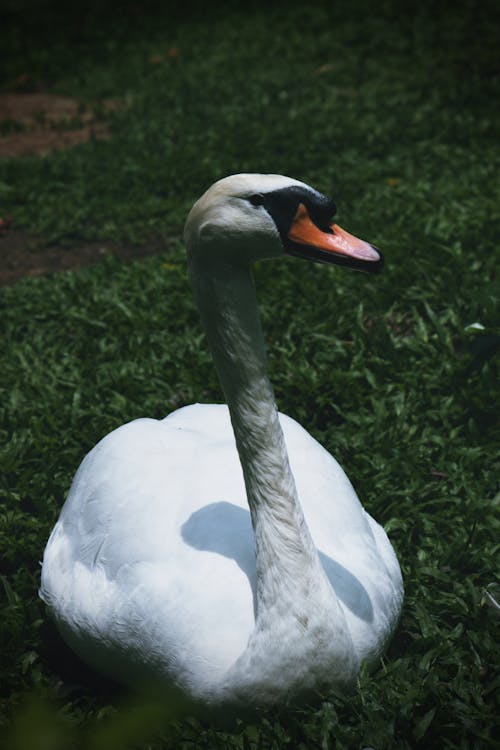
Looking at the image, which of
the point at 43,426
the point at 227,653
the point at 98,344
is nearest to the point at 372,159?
the point at 98,344

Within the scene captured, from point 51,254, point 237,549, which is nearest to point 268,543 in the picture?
point 237,549

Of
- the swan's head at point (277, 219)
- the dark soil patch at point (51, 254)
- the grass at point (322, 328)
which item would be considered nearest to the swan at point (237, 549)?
the swan's head at point (277, 219)

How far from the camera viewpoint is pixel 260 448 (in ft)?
7.73

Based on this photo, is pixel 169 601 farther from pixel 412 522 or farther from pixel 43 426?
pixel 43 426

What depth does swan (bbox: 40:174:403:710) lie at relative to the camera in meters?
2.08

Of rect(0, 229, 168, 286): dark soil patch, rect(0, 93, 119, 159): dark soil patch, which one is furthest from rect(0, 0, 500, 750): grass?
rect(0, 93, 119, 159): dark soil patch

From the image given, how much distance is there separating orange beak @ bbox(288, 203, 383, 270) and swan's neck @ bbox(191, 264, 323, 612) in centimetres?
20

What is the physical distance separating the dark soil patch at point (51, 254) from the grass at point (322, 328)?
10 cm

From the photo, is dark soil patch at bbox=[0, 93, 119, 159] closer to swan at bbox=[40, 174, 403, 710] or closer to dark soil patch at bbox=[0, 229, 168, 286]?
dark soil patch at bbox=[0, 229, 168, 286]

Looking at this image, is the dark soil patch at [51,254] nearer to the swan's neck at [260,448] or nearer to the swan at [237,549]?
the swan at [237,549]

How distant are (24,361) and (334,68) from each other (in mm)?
5272

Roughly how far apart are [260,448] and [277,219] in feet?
2.07

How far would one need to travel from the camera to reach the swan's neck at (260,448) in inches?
87.1

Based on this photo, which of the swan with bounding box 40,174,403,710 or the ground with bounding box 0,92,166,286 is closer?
the swan with bounding box 40,174,403,710
